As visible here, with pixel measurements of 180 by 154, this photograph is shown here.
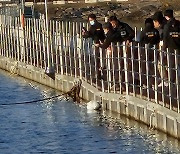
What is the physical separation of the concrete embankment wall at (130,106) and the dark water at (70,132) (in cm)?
23

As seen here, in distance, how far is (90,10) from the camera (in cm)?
13150

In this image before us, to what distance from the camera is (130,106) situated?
1202 inches

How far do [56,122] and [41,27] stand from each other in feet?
41.3

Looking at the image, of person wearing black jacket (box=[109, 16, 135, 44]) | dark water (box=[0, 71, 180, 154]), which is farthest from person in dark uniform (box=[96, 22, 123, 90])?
dark water (box=[0, 71, 180, 154])

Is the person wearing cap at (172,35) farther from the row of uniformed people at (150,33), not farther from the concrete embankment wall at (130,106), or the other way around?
the concrete embankment wall at (130,106)

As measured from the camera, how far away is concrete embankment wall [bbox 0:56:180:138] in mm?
26844

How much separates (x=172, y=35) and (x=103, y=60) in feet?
18.3

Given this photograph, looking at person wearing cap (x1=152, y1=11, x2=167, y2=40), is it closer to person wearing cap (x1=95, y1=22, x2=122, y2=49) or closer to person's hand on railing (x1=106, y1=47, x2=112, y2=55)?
person wearing cap (x1=95, y1=22, x2=122, y2=49)

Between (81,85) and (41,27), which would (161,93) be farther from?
(41,27)

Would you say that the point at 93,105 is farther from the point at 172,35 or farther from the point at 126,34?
the point at 172,35

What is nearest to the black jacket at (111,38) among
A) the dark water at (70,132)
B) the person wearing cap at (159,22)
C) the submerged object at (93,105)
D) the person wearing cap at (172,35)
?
the submerged object at (93,105)

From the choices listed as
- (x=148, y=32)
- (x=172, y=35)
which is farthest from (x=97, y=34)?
(x=172, y=35)

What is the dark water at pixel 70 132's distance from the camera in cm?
2666

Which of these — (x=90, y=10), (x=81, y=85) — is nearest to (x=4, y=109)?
(x=81, y=85)
